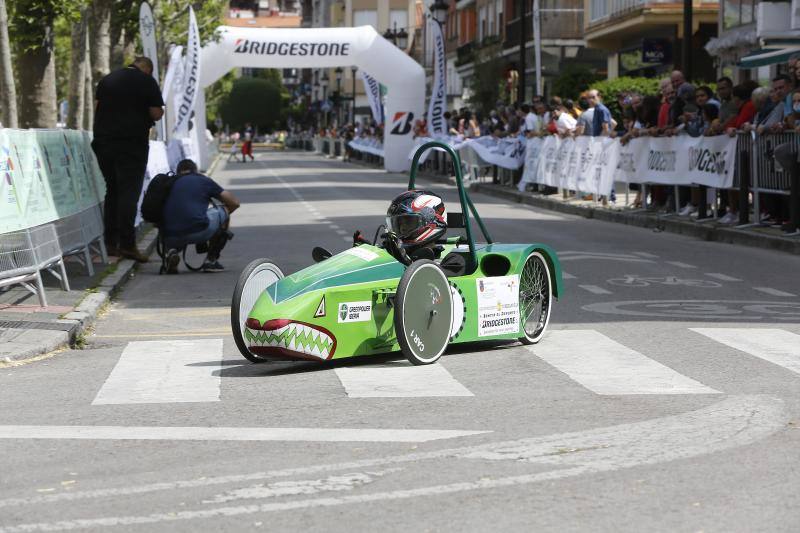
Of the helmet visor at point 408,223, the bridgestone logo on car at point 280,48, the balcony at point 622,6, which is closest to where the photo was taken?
the helmet visor at point 408,223

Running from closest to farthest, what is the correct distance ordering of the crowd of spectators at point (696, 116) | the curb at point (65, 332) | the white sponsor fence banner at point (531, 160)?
1. the curb at point (65, 332)
2. the crowd of spectators at point (696, 116)
3. the white sponsor fence banner at point (531, 160)

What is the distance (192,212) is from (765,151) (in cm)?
754

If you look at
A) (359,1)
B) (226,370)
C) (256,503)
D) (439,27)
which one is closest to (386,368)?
(226,370)

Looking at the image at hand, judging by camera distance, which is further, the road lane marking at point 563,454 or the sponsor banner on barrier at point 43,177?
the sponsor banner on barrier at point 43,177

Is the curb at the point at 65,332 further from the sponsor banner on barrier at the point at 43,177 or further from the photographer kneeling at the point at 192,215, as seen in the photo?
the photographer kneeling at the point at 192,215

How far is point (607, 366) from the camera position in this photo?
9203 millimetres

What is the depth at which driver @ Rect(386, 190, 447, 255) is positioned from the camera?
9.91m

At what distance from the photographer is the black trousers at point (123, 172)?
657 inches

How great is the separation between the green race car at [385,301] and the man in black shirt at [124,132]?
7051 millimetres

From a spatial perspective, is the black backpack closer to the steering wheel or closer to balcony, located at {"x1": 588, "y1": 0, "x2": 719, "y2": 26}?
the steering wheel

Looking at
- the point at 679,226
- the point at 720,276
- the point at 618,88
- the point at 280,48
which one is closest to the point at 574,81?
the point at 280,48

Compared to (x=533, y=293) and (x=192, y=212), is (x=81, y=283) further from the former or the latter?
(x=533, y=293)

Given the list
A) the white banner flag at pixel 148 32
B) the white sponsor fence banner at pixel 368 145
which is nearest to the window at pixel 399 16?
the white sponsor fence banner at pixel 368 145

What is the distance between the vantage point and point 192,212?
53.3 ft
